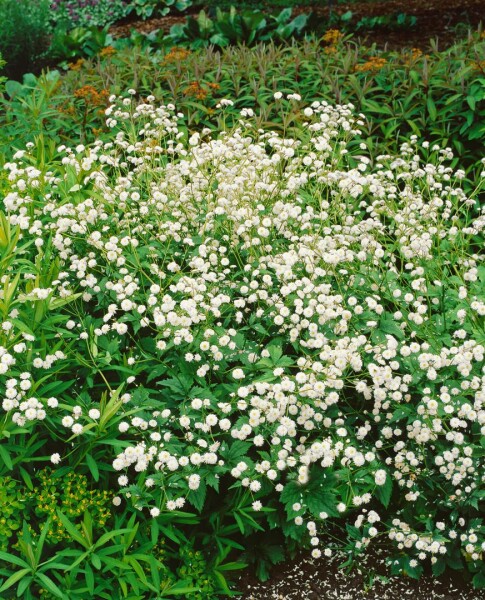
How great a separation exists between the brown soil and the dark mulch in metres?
8.03

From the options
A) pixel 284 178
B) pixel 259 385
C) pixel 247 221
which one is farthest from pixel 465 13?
pixel 259 385

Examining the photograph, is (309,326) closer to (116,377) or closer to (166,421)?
(166,421)

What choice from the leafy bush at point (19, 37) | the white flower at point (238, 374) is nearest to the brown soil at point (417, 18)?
the leafy bush at point (19, 37)

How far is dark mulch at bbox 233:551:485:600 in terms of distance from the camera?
3.34 m

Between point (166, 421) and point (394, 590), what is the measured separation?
4.59 ft

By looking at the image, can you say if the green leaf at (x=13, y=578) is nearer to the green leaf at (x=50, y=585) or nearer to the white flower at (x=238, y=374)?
the green leaf at (x=50, y=585)

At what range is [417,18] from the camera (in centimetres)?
1163

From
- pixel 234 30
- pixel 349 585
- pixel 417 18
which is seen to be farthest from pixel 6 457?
pixel 417 18

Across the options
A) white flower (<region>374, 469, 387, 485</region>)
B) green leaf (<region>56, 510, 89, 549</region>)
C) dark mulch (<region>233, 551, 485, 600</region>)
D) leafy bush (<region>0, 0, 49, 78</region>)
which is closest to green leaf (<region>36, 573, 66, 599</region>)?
green leaf (<region>56, 510, 89, 549</region>)

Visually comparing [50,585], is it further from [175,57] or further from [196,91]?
[175,57]

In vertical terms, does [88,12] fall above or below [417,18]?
above

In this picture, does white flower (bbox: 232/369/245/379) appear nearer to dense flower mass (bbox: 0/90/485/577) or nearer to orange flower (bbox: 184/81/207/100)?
dense flower mass (bbox: 0/90/485/577)

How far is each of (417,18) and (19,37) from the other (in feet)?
21.2

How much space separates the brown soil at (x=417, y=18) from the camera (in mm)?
10609
